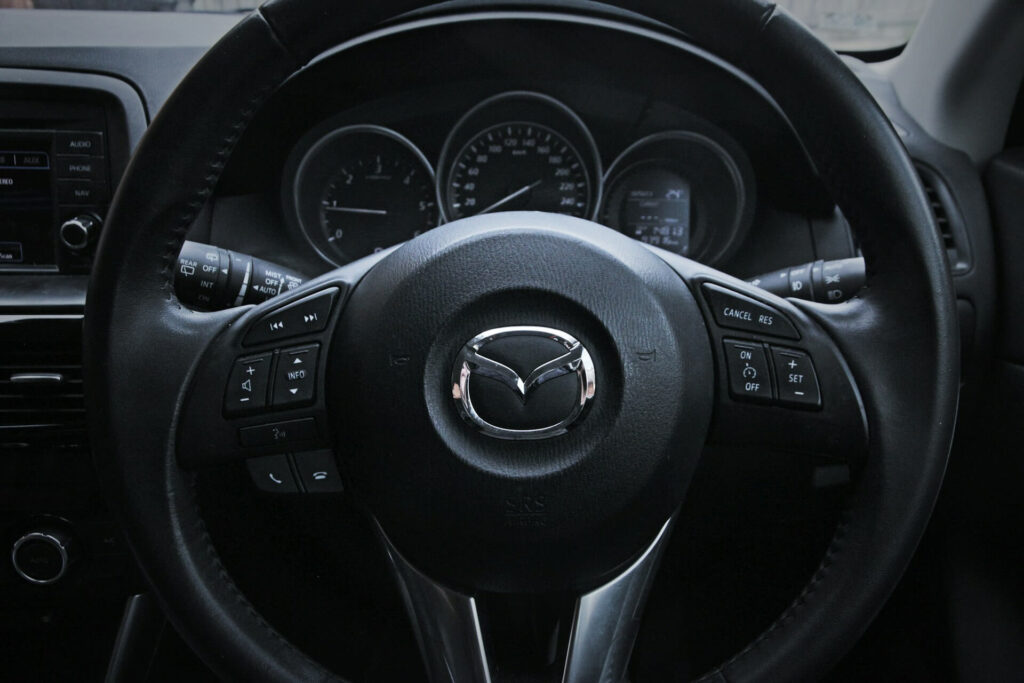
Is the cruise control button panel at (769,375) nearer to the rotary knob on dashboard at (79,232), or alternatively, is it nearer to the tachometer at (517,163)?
the tachometer at (517,163)

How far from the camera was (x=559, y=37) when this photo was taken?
5.22 feet

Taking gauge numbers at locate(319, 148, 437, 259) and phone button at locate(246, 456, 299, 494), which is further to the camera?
gauge numbers at locate(319, 148, 437, 259)

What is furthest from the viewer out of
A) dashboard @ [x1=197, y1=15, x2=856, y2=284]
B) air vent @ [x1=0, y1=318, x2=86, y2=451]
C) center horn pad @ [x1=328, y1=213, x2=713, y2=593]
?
dashboard @ [x1=197, y1=15, x2=856, y2=284]

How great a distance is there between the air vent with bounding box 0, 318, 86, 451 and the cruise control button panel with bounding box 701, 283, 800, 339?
3.11 ft

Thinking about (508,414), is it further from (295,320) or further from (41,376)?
(41,376)

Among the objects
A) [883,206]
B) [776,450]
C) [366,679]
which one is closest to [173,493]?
[366,679]

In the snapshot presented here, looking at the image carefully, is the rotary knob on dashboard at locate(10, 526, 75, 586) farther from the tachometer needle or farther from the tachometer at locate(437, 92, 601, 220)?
the tachometer at locate(437, 92, 601, 220)

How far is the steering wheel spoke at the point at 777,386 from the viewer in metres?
0.90

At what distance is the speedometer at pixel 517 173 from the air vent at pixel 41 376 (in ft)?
2.01

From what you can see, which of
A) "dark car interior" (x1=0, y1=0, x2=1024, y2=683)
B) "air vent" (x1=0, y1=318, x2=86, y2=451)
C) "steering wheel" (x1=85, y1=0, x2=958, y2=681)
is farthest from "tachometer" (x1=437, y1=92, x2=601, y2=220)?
"steering wheel" (x1=85, y1=0, x2=958, y2=681)

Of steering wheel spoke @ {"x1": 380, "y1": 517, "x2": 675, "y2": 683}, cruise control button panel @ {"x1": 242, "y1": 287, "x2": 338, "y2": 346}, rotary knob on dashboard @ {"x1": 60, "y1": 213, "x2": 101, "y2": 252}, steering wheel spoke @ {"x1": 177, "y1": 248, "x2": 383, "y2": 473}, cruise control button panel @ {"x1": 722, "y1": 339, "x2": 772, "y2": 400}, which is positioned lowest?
rotary knob on dashboard @ {"x1": 60, "y1": 213, "x2": 101, "y2": 252}

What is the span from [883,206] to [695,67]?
0.71 metres

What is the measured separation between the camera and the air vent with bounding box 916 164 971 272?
1.53 metres

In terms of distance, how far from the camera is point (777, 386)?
0.90m
